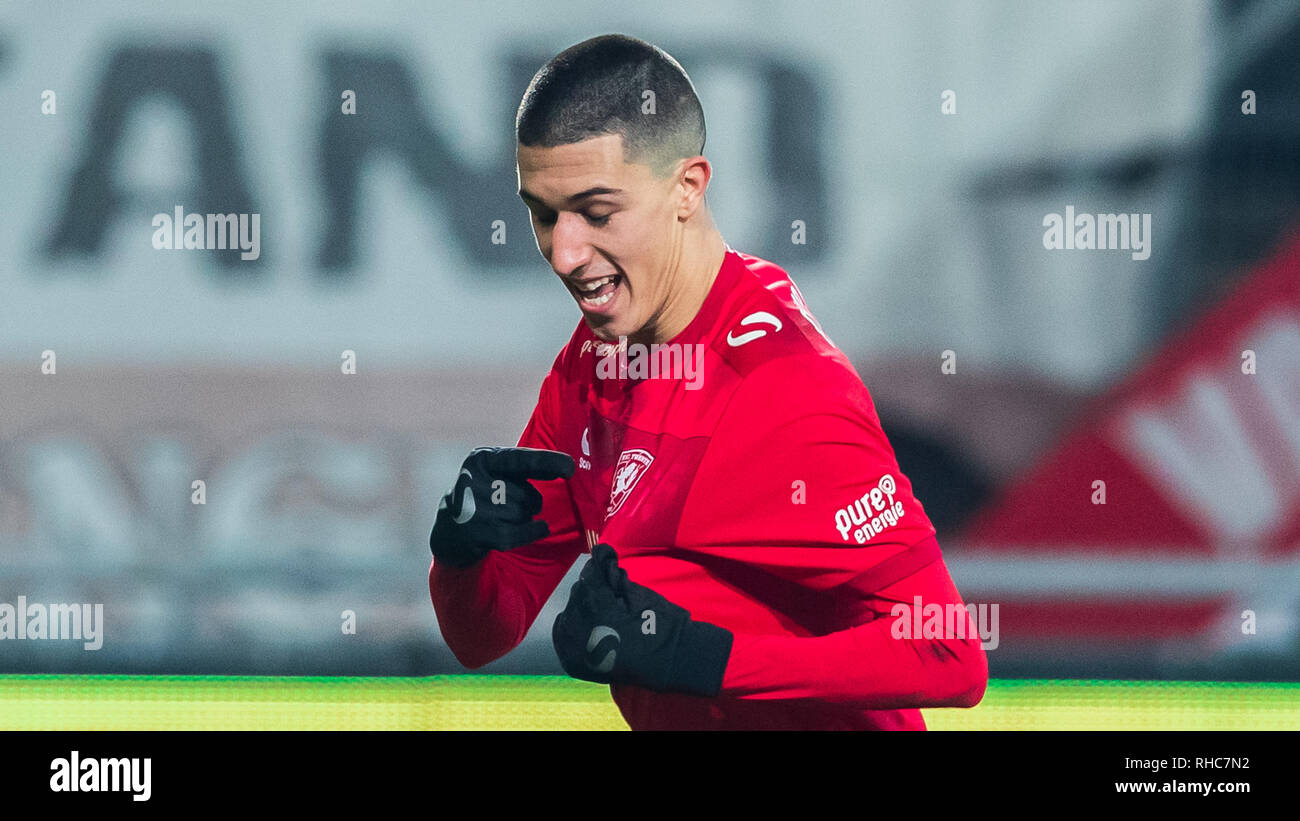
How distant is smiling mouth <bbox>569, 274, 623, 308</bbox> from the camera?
6.43ft

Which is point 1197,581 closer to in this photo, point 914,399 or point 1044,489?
point 1044,489

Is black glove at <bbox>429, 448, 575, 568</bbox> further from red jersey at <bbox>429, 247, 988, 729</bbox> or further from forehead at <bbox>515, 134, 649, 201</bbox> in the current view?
forehead at <bbox>515, 134, 649, 201</bbox>

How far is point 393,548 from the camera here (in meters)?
2.64

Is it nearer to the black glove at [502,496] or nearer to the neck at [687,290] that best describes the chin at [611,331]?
the neck at [687,290]

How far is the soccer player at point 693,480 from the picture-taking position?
5.80 ft

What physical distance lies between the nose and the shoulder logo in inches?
11.8

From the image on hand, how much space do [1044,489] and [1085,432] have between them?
16cm

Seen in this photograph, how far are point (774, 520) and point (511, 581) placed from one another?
0.58 m

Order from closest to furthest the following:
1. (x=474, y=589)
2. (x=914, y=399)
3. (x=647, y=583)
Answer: (x=647, y=583), (x=474, y=589), (x=914, y=399)

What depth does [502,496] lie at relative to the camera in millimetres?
1869

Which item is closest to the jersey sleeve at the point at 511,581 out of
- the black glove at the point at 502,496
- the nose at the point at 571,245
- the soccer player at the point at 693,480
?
the soccer player at the point at 693,480

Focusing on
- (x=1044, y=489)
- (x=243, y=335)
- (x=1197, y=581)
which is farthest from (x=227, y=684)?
(x=1197, y=581)
